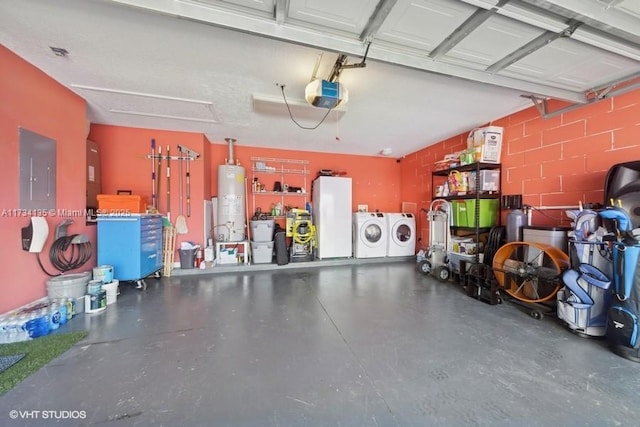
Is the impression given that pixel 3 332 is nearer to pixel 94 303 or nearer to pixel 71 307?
pixel 71 307

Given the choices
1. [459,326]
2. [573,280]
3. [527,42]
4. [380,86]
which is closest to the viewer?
[527,42]

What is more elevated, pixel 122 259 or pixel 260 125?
pixel 260 125

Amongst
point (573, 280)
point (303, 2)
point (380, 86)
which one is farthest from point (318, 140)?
point (573, 280)

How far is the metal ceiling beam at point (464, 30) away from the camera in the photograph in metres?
1.48

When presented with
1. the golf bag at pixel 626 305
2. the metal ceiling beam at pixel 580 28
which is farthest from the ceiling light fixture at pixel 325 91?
the golf bag at pixel 626 305

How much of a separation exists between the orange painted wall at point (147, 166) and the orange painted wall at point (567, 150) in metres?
4.92

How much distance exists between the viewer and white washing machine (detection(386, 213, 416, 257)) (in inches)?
195

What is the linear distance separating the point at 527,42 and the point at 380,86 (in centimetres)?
119

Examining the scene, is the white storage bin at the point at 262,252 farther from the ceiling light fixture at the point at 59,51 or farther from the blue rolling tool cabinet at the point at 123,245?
the ceiling light fixture at the point at 59,51

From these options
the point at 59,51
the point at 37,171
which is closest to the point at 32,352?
the point at 37,171

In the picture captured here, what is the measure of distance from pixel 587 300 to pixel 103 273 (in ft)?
15.8

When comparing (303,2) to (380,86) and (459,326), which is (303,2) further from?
(459,326)

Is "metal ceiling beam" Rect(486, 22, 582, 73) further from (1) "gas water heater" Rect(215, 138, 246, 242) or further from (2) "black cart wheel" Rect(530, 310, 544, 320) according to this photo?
(1) "gas water heater" Rect(215, 138, 246, 242)

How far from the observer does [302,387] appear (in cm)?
139
